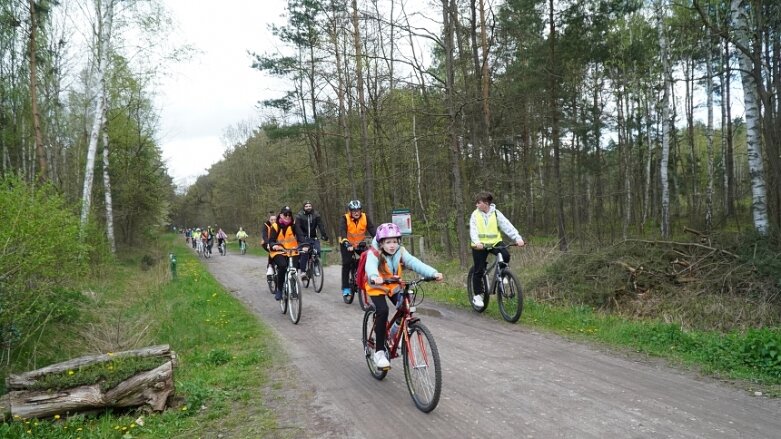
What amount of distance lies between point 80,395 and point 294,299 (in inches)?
180

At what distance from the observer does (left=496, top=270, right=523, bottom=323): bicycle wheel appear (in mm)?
7688

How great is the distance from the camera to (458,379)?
523 centimetres

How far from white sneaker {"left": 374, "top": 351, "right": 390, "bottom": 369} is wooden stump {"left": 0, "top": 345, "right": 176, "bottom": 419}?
6.88 feet

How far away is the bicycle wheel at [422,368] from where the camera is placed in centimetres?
420

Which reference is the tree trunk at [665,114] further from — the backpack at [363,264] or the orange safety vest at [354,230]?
the backpack at [363,264]

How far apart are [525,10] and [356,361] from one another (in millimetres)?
13781

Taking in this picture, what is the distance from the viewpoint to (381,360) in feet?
16.4

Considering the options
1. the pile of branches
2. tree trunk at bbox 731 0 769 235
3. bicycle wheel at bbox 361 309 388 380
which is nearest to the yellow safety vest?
the pile of branches

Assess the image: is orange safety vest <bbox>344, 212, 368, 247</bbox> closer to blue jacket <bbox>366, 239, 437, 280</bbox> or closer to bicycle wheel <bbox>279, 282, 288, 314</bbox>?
bicycle wheel <bbox>279, 282, 288, 314</bbox>

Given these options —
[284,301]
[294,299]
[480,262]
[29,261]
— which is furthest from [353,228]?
[29,261]

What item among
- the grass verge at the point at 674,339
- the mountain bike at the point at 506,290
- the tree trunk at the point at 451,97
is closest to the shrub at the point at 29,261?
the mountain bike at the point at 506,290

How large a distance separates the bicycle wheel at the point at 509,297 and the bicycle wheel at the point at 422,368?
3.46 meters

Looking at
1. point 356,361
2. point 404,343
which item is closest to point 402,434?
point 404,343

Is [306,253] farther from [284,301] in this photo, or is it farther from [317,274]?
[317,274]
